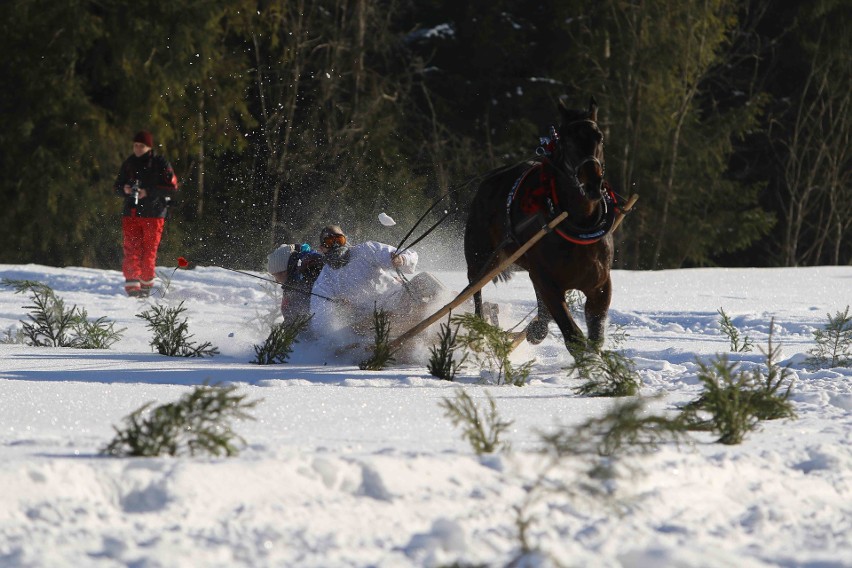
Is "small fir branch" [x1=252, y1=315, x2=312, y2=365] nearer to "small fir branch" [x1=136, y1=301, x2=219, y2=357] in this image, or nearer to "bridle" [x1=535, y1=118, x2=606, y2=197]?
"small fir branch" [x1=136, y1=301, x2=219, y2=357]

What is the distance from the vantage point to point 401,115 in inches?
966

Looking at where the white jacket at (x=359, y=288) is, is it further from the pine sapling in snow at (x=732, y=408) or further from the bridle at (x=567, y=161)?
the pine sapling in snow at (x=732, y=408)

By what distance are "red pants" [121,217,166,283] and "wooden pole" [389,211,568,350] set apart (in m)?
6.95

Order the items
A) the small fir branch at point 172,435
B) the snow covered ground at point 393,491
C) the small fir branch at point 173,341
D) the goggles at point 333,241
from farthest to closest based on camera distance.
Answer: the goggles at point 333,241 < the small fir branch at point 173,341 < the small fir branch at point 172,435 < the snow covered ground at point 393,491

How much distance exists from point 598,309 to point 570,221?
2.47ft

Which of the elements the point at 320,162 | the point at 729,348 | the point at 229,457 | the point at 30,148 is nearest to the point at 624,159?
the point at 320,162

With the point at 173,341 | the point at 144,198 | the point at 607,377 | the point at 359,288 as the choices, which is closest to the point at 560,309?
the point at 607,377

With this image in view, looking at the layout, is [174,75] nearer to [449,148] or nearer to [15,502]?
[449,148]

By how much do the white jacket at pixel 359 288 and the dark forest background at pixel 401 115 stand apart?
20.7 feet

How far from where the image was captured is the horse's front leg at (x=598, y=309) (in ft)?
26.9

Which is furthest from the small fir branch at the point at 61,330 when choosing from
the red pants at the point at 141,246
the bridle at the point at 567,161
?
the red pants at the point at 141,246

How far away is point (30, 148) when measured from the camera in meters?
21.5

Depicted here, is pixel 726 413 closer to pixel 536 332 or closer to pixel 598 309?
pixel 598 309

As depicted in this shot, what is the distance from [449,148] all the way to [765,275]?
29.2 feet
